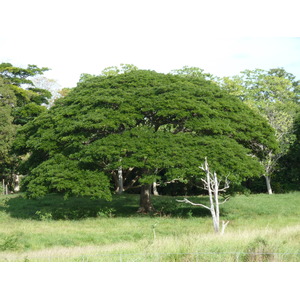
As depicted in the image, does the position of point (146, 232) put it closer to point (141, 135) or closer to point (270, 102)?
point (141, 135)

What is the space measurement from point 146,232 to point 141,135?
13.6 feet

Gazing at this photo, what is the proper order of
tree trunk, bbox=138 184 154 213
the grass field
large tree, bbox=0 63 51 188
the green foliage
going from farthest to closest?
large tree, bbox=0 63 51 188, tree trunk, bbox=138 184 154 213, the green foliage, the grass field

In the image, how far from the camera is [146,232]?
485 inches

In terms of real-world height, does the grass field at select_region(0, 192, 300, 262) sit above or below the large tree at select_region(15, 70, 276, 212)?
below

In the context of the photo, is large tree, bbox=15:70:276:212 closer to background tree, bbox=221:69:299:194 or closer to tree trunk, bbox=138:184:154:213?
tree trunk, bbox=138:184:154:213

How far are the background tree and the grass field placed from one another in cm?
315

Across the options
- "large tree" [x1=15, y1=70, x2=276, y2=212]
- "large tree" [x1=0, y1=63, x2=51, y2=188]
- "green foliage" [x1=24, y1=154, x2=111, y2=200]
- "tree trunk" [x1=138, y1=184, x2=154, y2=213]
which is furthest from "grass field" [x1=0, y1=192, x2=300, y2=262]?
"large tree" [x1=0, y1=63, x2=51, y2=188]

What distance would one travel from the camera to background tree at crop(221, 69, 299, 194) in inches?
1019

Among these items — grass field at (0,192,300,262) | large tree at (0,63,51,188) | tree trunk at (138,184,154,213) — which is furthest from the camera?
large tree at (0,63,51,188)

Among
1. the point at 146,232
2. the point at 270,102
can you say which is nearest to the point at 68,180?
the point at 146,232

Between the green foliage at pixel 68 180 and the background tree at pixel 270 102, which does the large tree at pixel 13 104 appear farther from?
the background tree at pixel 270 102

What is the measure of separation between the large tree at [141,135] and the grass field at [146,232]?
1479mm

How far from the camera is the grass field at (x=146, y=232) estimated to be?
7.20 metres
